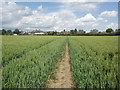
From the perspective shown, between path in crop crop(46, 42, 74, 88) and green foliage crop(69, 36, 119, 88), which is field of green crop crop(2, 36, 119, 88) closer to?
green foliage crop(69, 36, 119, 88)

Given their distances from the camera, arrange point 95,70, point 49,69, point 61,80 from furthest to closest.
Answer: point 49,69
point 61,80
point 95,70

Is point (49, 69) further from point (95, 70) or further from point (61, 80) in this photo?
point (95, 70)

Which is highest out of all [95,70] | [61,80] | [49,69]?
[95,70]

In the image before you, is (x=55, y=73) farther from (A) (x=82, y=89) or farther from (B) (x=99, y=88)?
(B) (x=99, y=88)

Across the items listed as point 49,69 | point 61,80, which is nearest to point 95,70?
point 61,80

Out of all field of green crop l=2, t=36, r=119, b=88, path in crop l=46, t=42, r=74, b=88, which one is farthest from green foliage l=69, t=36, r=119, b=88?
path in crop l=46, t=42, r=74, b=88

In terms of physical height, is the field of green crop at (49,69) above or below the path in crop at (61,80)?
above

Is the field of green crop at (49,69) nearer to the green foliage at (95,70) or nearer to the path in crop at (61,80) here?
the green foliage at (95,70)

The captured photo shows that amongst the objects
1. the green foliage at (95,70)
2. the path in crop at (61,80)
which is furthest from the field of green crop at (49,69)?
the path in crop at (61,80)

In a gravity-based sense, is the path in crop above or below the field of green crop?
below

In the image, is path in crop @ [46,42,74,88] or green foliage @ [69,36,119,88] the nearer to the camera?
green foliage @ [69,36,119,88]

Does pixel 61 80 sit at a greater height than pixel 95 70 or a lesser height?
lesser

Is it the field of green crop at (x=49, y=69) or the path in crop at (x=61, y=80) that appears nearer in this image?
the field of green crop at (x=49, y=69)

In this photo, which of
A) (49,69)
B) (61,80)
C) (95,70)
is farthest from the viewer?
(49,69)
